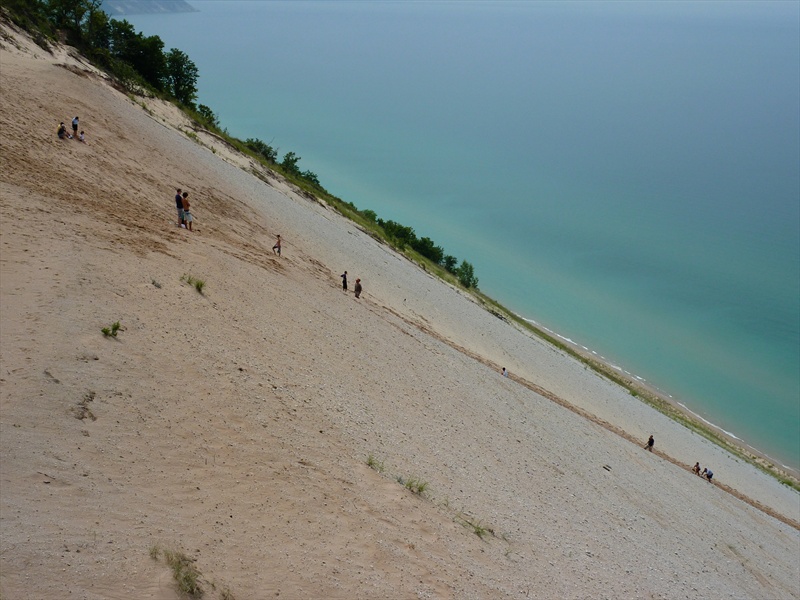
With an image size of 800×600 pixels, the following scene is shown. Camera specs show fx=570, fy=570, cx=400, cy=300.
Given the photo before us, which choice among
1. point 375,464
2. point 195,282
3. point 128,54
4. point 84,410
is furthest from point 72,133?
point 128,54

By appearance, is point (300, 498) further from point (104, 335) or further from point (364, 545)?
point (104, 335)

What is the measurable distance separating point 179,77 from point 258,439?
38.6 metres

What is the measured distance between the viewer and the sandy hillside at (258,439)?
8.08m

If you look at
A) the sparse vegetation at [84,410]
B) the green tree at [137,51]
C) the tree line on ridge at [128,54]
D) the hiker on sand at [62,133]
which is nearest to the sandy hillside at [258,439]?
the sparse vegetation at [84,410]

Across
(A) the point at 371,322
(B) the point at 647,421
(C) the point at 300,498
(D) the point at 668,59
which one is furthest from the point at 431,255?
(D) the point at 668,59

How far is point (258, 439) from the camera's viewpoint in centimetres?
1038

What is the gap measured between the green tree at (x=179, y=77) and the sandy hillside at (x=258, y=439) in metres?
17.7

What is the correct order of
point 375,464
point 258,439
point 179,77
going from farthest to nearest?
point 179,77 < point 375,464 < point 258,439

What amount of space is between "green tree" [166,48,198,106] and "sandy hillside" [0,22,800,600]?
17.7m

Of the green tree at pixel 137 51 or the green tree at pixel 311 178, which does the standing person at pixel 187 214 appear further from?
the green tree at pixel 311 178

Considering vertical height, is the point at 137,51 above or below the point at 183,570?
above

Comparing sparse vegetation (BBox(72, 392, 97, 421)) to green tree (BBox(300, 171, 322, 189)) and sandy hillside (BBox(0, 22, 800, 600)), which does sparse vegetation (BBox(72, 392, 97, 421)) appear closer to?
sandy hillside (BBox(0, 22, 800, 600))

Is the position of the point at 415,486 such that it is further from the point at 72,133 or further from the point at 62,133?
the point at 72,133

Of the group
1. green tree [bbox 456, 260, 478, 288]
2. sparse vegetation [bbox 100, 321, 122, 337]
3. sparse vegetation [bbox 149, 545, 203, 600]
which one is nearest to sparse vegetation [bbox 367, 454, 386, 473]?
sparse vegetation [bbox 149, 545, 203, 600]
